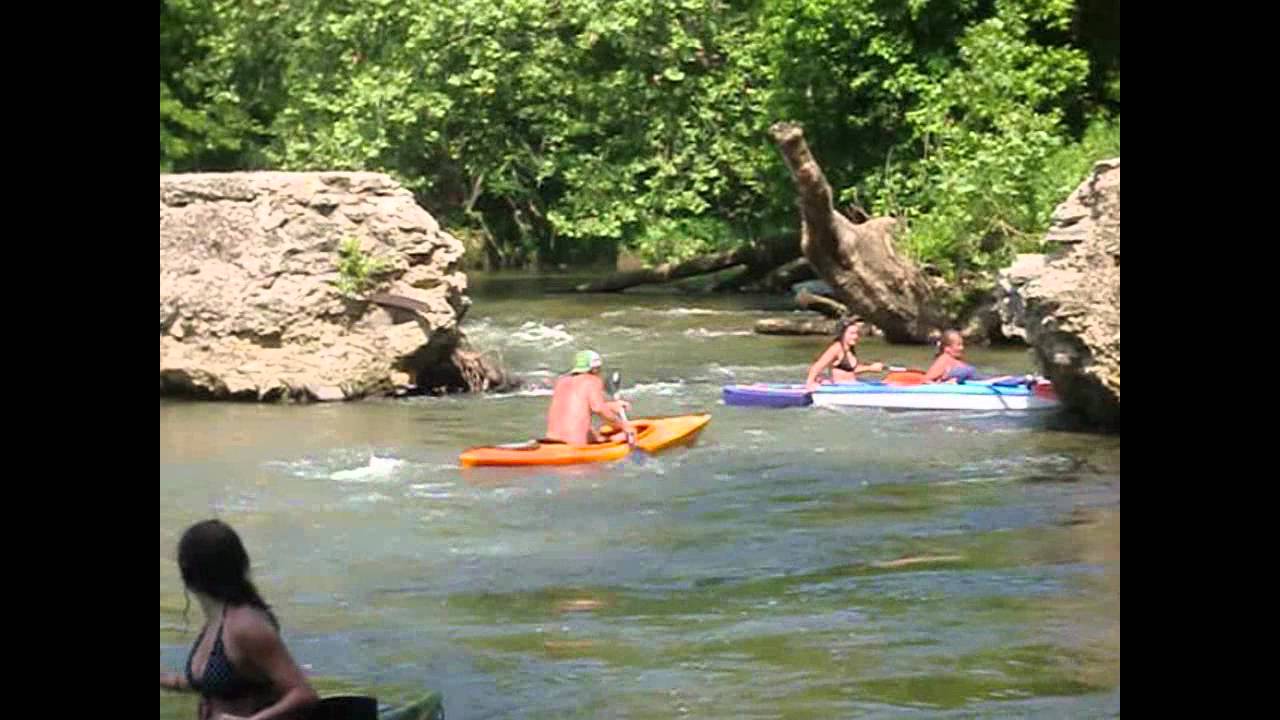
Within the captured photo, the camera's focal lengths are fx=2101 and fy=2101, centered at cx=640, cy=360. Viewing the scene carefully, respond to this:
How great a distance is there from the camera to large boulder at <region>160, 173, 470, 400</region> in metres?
20.3

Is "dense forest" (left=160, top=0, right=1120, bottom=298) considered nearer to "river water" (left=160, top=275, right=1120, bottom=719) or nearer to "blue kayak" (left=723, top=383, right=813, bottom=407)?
"blue kayak" (left=723, top=383, right=813, bottom=407)

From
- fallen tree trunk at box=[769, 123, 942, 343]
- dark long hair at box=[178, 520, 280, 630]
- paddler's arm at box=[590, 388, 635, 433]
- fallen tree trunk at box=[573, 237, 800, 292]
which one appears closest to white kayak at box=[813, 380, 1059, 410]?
paddler's arm at box=[590, 388, 635, 433]

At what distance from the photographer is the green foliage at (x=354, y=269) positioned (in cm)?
2042

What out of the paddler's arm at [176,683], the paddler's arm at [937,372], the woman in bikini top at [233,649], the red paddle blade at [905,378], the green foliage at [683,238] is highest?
the green foliage at [683,238]

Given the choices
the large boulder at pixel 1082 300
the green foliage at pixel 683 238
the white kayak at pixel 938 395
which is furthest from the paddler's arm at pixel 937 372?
the green foliage at pixel 683 238

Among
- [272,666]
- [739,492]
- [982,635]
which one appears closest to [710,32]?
[739,492]

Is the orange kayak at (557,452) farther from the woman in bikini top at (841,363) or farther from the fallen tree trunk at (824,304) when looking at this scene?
the fallen tree trunk at (824,304)

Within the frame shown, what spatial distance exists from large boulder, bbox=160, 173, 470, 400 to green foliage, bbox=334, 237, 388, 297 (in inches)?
1.6

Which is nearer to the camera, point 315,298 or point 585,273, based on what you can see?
point 315,298

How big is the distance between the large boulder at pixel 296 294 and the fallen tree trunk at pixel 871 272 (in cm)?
506

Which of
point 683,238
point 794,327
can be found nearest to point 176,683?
point 794,327

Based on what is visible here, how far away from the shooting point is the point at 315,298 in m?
20.3
